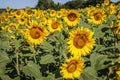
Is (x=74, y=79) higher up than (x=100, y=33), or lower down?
lower down

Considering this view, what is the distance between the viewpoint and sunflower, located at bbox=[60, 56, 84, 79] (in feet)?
11.8

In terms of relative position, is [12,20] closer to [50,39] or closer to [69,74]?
[50,39]

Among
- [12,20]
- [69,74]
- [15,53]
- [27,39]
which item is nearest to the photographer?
[69,74]

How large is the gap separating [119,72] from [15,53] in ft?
5.53

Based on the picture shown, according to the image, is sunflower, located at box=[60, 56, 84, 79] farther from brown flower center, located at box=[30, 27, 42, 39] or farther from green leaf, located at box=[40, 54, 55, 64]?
brown flower center, located at box=[30, 27, 42, 39]

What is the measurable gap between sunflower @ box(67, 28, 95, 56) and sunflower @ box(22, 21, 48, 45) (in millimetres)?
733

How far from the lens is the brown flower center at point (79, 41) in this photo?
4.04 metres

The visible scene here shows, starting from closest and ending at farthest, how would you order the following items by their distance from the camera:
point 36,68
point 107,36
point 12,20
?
point 36,68
point 107,36
point 12,20

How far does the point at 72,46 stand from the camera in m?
4.09

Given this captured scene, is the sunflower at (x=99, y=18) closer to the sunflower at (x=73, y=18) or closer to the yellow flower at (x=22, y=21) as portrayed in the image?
the sunflower at (x=73, y=18)

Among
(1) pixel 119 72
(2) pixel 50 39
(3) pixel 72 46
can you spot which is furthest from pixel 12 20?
(1) pixel 119 72

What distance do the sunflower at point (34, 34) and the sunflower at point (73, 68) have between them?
1.10 meters

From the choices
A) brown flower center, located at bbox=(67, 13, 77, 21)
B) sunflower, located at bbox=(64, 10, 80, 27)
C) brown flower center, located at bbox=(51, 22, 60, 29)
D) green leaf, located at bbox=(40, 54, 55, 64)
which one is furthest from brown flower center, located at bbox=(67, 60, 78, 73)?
brown flower center, located at bbox=(51, 22, 60, 29)

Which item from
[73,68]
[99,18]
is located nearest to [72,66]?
[73,68]
